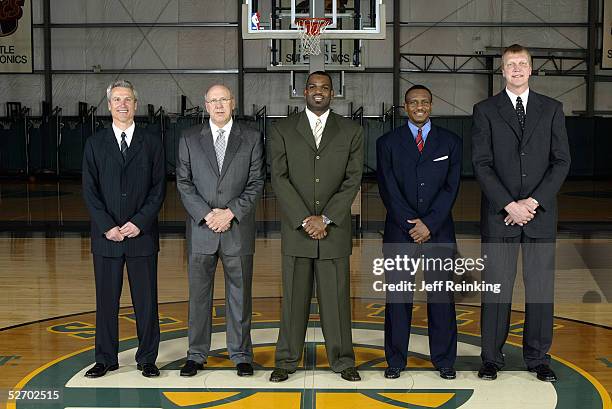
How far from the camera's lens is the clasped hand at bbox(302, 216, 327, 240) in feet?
16.5

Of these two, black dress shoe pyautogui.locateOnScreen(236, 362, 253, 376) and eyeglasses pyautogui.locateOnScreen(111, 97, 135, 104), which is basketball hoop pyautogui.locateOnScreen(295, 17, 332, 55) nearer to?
eyeglasses pyautogui.locateOnScreen(111, 97, 135, 104)

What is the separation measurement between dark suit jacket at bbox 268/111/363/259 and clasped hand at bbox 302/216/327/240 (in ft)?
0.16

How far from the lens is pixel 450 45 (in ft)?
77.3

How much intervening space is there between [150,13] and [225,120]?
63.6 ft

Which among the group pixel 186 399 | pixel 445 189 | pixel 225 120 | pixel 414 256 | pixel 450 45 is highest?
pixel 450 45

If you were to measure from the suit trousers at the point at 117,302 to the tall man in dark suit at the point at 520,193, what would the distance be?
2.07m

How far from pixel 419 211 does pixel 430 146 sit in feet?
1.35

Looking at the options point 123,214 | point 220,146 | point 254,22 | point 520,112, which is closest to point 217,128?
point 220,146

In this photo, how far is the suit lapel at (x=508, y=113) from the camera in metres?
5.17

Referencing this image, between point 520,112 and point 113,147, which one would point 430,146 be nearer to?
point 520,112

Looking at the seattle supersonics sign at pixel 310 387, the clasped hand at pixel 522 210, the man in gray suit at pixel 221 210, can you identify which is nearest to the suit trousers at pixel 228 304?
the man in gray suit at pixel 221 210

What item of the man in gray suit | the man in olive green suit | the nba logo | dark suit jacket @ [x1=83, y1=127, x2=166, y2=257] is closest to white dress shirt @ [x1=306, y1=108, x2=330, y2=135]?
the man in olive green suit

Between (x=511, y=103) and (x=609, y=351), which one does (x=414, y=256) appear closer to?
(x=511, y=103)

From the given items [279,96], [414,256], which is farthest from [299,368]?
[279,96]
